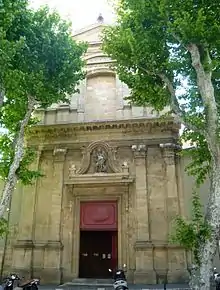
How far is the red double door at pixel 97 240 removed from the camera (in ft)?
43.0

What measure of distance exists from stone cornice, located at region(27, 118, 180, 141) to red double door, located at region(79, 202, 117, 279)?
331 centimetres

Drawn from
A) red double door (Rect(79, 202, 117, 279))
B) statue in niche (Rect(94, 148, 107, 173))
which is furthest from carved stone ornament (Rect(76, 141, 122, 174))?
red double door (Rect(79, 202, 117, 279))

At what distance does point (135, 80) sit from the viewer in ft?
33.8

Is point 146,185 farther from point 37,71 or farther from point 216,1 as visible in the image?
point 216,1

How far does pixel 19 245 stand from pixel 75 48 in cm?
802

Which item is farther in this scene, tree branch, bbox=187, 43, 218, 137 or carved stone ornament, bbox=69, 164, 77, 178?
carved stone ornament, bbox=69, 164, 77, 178

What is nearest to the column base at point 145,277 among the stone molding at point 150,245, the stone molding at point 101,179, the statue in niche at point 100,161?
the stone molding at point 150,245

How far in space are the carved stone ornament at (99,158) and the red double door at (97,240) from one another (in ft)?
4.81

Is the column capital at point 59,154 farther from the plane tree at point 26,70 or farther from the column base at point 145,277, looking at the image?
the column base at point 145,277

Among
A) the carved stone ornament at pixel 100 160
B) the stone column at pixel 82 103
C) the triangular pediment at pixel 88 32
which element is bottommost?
the carved stone ornament at pixel 100 160

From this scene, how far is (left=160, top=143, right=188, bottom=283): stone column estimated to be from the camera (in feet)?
38.4

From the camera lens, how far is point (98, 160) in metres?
13.8

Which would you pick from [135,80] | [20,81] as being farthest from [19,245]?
[135,80]

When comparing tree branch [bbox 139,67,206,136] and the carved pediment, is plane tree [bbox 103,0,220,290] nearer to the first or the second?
tree branch [bbox 139,67,206,136]
